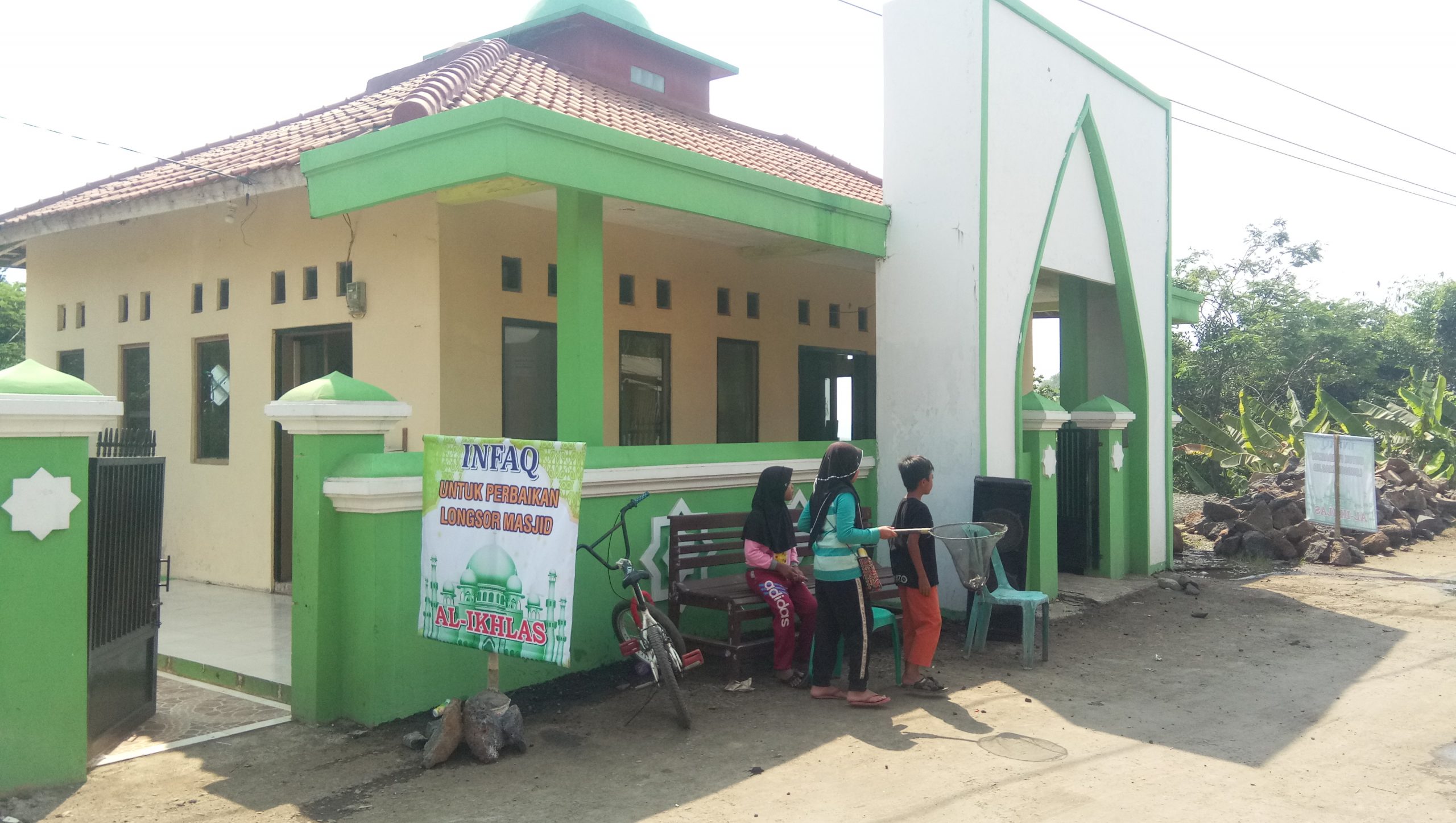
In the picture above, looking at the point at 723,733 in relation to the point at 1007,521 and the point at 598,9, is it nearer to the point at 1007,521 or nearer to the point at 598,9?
the point at 1007,521

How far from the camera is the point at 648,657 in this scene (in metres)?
5.80

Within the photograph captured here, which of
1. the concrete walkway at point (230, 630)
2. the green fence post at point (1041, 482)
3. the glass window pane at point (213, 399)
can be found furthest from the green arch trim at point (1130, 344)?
the glass window pane at point (213, 399)

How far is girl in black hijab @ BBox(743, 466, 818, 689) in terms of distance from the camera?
21.5 ft

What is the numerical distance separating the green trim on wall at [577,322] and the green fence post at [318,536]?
135cm

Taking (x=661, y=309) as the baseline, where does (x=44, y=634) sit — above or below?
below

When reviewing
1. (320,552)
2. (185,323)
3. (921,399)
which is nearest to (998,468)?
(921,399)

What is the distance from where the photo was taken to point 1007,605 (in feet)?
25.0

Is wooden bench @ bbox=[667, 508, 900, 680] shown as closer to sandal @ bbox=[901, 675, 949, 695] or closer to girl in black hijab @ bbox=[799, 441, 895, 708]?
girl in black hijab @ bbox=[799, 441, 895, 708]

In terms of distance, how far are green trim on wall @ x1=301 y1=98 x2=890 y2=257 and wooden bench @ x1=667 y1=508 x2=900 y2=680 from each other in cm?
227

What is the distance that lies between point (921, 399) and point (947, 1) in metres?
3.49

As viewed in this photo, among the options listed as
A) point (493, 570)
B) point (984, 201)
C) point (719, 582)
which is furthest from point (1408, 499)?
point (493, 570)

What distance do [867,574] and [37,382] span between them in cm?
444

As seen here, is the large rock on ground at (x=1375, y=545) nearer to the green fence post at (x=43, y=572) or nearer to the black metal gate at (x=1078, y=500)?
the black metal gate at (x=1078, y=500)

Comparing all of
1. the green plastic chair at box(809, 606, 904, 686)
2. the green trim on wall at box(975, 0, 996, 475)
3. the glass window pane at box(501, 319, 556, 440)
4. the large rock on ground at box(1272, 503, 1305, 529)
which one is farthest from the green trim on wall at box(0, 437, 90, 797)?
the large rock on ground at box(1272, 503, 1305, 529)
